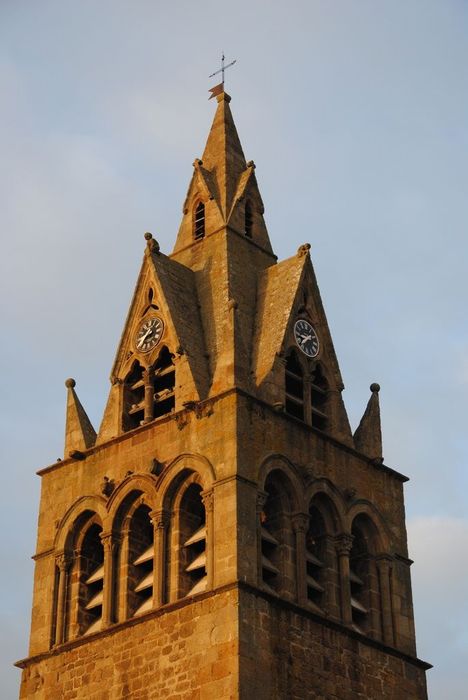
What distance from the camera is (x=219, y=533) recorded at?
4984 centimetres

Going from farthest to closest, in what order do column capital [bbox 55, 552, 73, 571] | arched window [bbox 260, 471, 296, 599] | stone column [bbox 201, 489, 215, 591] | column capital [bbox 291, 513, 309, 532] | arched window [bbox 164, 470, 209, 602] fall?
column capital [bbox 55, 552, 73, 571], column capital [bbox 291, 513, 309, 532], arched window [bbox 260, 471, 296, 599], arched window [bbox 164, 470, 209, 602], stone column [bbox 201, 489, 215, 591]

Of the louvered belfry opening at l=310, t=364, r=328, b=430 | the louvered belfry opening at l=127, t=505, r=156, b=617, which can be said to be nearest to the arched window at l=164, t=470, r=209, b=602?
the louvered belfry opening at l=127, t=505, r=156, b=617

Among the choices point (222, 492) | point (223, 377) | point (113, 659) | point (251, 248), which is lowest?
point (113, 659)

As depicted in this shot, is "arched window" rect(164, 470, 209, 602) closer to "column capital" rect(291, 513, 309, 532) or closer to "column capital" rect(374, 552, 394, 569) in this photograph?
"column capital" rect(291, 513, 309, 532)

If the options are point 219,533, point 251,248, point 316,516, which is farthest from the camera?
point 251,248

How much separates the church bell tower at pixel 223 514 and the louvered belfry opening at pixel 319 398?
57 mm

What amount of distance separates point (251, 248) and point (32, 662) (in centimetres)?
1414

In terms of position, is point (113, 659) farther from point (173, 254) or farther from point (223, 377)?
point (173, 254)

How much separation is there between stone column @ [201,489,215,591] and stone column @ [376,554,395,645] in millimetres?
6129

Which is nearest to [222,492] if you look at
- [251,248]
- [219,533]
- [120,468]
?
[219,533]

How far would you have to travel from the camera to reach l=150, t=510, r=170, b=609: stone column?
1988 inches

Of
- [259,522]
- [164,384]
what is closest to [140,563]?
[259,522]

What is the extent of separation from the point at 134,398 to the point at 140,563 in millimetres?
5886

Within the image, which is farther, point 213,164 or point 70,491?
point 213,164
